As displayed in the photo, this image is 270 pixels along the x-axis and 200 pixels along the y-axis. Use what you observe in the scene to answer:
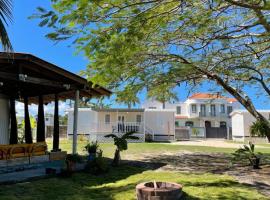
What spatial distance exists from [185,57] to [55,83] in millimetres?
5152

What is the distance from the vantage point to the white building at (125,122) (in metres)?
32.2

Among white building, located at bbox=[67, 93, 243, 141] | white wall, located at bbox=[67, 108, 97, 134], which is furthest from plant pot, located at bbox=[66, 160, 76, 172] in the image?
white wall, located at bbox=[67, 108, 97, 134]

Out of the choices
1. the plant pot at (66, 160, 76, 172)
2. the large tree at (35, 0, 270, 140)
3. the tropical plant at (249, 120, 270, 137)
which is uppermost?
the large tree at (35, 0, 270, 140)

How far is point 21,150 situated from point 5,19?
364 inches

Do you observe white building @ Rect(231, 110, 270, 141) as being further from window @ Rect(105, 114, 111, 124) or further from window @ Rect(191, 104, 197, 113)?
window @ Rect(105, 114, 111, 124)

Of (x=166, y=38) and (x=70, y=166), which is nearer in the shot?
(x=166, y=38)

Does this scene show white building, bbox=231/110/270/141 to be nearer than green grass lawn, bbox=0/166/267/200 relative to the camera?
No

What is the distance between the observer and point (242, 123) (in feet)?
132

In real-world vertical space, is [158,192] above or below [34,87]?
below

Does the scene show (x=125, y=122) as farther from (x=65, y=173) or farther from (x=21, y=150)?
(x=65, y=173)

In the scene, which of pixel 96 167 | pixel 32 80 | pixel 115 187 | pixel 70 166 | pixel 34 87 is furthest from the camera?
pixel 34 87

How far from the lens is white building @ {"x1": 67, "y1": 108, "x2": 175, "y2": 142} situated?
3222 centimetres

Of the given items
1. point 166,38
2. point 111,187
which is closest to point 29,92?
point 166,38

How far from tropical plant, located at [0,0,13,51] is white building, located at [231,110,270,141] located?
127 ft
